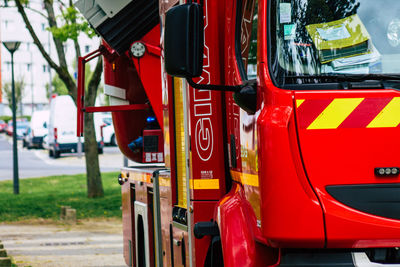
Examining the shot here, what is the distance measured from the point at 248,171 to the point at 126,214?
3.73 m

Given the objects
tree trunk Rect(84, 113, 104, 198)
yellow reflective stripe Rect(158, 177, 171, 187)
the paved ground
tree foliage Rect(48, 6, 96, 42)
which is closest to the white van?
tree trunk Rect(84, 113, 104, 198)

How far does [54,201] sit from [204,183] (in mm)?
12885

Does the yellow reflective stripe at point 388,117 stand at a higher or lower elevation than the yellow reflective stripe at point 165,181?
higher

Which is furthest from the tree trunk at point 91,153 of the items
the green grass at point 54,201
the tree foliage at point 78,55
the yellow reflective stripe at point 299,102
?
the yellow reflective stripe at point 299,102

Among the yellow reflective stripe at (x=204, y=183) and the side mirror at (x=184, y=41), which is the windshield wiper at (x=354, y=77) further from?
the yellow reflective stripe at (x=204, y=183)

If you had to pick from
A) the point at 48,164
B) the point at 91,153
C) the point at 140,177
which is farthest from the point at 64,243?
the point at 48,164

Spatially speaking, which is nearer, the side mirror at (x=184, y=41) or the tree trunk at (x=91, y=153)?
the side mirror at (x=184, y=41)

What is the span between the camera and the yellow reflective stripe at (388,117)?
3.65 m

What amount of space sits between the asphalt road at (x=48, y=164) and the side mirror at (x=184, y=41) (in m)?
22.6

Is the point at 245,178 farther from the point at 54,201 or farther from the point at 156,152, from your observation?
the point at 54,201

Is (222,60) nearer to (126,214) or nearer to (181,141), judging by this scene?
(181,141)

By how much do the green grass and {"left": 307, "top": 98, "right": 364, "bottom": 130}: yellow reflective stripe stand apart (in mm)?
11890

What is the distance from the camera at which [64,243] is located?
12234 millimetres

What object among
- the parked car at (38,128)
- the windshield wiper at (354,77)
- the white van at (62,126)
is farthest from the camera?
the parked car at (38,128)
